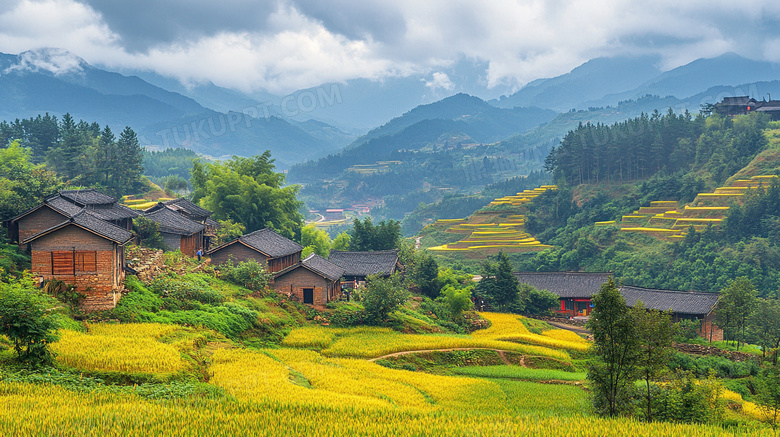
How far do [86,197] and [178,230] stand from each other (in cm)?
540

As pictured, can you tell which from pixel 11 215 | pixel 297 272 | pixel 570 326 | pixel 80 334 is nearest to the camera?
pixel 80 334

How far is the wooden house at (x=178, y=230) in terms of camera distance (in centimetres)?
3722

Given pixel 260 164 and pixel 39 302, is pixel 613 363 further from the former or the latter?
pixel 260 164

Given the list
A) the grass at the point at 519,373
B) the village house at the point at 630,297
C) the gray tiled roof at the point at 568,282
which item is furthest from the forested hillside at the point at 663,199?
the grass at the point at 519,373

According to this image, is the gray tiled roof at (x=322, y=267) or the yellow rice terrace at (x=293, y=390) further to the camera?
the gray tiled roof at (x=322, y=267)

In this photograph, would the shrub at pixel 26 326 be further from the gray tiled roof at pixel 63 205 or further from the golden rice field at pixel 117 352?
the gray tiled roof at pixel 63 205

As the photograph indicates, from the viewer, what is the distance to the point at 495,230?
79.9m

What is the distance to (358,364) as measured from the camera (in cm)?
2361

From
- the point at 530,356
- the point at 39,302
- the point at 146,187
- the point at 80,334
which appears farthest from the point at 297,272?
the point at 146,187

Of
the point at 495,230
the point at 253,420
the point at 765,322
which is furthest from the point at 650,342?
the point at 495,230

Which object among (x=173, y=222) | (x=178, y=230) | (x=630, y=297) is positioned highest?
(x=173, y=222)

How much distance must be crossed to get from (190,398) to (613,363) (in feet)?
37.1

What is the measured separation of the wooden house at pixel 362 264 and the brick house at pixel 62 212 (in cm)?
1510

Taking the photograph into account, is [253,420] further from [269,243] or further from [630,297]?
[630,297]
